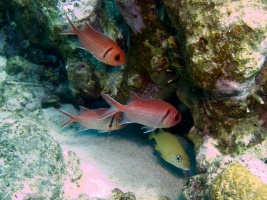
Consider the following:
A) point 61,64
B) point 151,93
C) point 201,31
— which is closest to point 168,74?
point 151,93

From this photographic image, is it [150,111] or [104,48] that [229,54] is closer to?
[150,111]

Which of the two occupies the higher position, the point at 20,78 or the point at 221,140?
the point at 221,140

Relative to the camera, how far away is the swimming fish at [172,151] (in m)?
4.11

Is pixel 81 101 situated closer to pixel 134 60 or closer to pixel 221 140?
pixel 134 60

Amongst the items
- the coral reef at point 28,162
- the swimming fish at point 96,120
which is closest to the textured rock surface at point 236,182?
the swimming fish at point 96,120

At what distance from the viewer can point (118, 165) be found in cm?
466

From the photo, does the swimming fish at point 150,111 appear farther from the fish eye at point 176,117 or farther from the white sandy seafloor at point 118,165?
the white sandy seafloor at point 118,165

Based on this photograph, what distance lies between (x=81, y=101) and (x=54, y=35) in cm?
139

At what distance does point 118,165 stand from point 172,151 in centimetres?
106

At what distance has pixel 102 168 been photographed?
4.51 m

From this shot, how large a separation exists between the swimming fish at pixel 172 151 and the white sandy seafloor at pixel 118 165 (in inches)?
21.3

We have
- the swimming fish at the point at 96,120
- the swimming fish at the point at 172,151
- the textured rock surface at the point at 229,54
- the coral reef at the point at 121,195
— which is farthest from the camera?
the swimming fish at the point at 96,120

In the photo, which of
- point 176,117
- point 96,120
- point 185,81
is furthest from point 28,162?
point 185,81

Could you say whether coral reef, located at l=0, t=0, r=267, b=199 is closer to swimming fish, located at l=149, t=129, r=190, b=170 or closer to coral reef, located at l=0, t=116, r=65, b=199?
coral reef, located at l=0, t=116, r=65, b=199
